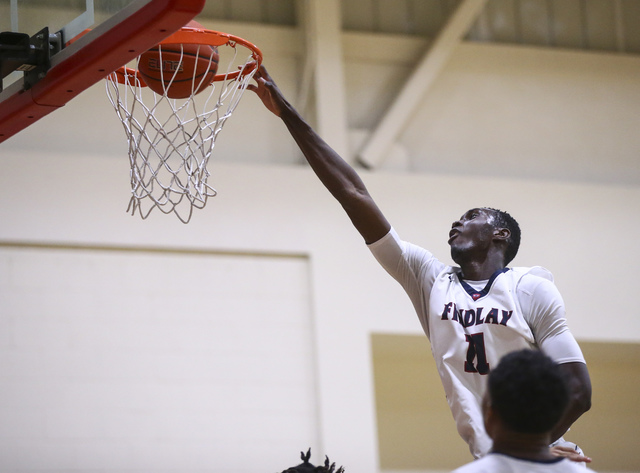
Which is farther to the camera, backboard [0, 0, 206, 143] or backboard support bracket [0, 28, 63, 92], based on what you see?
backboard support bracket [0, 28, 63, 92]

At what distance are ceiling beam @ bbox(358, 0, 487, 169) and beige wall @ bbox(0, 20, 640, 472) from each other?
0.26 metres

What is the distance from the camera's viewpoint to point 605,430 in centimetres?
998

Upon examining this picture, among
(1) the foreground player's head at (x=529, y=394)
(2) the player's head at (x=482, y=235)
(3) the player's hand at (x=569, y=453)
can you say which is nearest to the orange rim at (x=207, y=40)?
(2) the player's head at (x=482, y=235)

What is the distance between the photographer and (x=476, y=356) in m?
3.85

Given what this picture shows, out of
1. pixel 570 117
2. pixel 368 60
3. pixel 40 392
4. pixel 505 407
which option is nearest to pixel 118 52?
pixel 505 407

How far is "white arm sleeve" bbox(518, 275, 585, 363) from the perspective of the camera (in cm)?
382

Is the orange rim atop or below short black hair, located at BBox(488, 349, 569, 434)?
atop

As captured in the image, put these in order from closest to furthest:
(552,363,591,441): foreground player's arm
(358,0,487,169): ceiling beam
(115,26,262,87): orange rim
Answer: (552,363,591,441): foreground player's arm
(115,26,262,87): orange rim
(358,0,487,169): ceiling beam

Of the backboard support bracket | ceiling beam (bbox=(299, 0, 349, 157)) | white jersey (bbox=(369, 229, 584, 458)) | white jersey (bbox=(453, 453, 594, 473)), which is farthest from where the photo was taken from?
ceiling beam (bbox=(299, 0, 349, 157))

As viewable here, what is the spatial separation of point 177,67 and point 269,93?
17.6 inches

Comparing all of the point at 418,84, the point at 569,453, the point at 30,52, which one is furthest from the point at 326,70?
the point at 569,453

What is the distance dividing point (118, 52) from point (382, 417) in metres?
6.30

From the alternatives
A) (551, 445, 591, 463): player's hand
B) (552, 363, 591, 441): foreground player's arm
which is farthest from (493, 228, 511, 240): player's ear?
(551, 445, 591, 463): player's hand

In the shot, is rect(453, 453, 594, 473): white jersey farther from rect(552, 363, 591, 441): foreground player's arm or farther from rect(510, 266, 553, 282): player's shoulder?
rect(510, 266, 553, 282): player's shoulder
